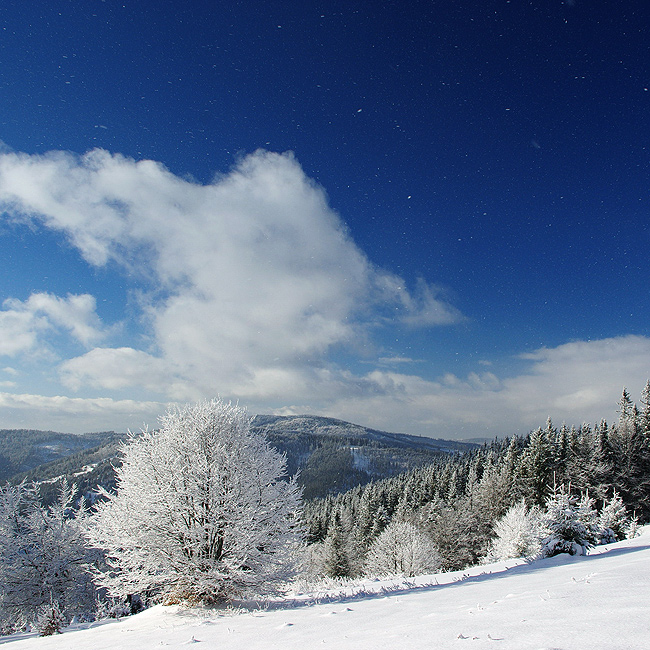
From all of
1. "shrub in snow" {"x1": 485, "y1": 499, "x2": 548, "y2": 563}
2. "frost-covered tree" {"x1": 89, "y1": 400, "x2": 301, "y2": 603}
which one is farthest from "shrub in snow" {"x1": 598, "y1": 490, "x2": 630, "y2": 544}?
"frost-covered tree" {"x1": 89, "y1": 400, "x2": 301, "y2": 603}

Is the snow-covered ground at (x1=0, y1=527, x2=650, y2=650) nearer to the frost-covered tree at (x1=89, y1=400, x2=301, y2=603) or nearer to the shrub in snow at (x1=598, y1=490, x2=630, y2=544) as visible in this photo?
the frost-covered tree at (x1=89, y1=400, x2=301, y2=603)

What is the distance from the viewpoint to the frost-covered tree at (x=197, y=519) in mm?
10938

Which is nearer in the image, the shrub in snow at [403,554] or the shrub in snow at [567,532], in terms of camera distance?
the shrub in snow at [567,532]

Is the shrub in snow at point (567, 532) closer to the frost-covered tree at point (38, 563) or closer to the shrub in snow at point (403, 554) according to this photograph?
the shrub in snow at point (403, 554)

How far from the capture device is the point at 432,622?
581 cm

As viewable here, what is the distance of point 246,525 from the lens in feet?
36.5

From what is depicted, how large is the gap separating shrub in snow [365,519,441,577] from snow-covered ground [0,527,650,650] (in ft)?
108

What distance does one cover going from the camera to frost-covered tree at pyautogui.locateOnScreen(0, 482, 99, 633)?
22.6m

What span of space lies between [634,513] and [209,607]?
48.9m

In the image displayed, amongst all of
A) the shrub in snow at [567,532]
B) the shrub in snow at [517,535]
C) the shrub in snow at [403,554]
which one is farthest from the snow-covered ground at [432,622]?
the shrub in snow at [403,554]

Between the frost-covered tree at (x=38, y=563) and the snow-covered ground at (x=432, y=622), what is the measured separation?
1808cm

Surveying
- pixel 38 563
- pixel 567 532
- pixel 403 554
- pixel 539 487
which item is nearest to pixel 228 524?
pixel 567 532

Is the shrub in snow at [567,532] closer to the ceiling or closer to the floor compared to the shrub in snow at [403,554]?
closer to the ceiling

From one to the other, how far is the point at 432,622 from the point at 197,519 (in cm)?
786
